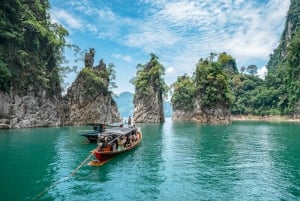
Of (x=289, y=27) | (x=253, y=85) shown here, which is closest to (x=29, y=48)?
(x=253, y=85)

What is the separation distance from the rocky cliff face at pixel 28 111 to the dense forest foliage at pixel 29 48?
1.69 metres

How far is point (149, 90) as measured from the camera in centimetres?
9456

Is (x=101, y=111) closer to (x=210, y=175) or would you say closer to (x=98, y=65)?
(x=98, y=65)

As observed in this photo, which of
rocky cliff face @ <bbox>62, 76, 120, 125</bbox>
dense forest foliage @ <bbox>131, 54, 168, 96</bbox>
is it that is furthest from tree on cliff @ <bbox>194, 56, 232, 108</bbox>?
rocky cliff face @ <bbox>62, 76, 120, 125</bbox>

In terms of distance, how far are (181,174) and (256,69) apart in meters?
162

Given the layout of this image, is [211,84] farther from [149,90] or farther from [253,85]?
[253,85]

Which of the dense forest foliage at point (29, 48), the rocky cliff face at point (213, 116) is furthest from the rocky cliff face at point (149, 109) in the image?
the dense forest foliage at point (29, 48)

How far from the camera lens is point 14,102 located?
170ft

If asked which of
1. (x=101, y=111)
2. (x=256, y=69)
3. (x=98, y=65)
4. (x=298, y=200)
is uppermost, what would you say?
(x=256, y=69)

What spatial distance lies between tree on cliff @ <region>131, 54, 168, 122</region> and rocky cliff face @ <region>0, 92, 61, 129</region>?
34.2 metres

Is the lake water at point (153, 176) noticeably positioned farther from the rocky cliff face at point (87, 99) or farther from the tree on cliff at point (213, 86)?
the tree on cliff at point (213, 86)

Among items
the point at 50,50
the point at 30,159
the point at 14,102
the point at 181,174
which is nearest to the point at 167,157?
the point at 181,174

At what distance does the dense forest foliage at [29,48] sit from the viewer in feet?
157

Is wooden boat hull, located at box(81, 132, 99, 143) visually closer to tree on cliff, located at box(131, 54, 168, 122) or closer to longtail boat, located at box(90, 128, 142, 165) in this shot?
longtail boat, located at box(90, 128, 142, 165)
